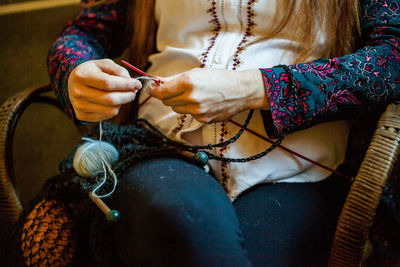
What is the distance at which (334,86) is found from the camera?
1.74ft

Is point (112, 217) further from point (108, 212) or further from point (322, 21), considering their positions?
point (322, 21)

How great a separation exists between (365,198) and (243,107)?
27 cm

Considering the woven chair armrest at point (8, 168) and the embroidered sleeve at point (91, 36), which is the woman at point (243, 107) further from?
the woven chair armrest at point (8, 168)

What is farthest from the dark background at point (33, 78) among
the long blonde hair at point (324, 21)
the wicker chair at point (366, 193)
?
the wicker chair at point (366, 193)

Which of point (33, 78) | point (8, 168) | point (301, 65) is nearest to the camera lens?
point (301, 65)

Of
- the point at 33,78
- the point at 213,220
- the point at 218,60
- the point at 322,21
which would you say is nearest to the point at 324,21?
the point at 322,21

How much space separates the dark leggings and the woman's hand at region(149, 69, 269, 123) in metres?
0.12

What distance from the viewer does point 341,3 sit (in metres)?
0.60

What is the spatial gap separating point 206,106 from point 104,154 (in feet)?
0.79

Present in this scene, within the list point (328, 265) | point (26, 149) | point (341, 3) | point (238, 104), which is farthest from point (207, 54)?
point (26, 149)

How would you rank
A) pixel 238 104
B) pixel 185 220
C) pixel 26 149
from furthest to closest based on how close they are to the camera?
pixel 26 149
pixel 238 104
pixel 185 220

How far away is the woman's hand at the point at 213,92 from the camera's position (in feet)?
1.62

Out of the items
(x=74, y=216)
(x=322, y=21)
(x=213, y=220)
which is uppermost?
(x=322, y=21)

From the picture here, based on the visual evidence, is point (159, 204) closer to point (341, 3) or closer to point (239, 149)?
point (239, 149)
